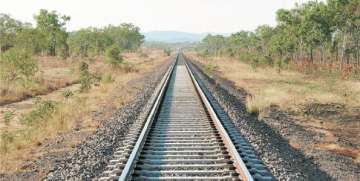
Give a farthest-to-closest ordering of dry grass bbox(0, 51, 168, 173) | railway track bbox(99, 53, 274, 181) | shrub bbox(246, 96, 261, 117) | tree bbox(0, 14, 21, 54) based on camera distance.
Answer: tree bbox(0, 14, 21, 54)
shrub bbox(246, 96, 261, 117)
dry grass bbox(0, 51, 168, 173)
railway track bbox(99, 53, 274, 181)

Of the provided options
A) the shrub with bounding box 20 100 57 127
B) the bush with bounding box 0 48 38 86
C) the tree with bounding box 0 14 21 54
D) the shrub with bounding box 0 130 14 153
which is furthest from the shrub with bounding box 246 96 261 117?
the tree with bounding box 0 14 21 54

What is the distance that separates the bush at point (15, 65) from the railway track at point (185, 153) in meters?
15.7

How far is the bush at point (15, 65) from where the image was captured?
25.3 meters

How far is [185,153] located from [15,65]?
2030cm

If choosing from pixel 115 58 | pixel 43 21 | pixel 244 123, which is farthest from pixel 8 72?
pixel 43 21

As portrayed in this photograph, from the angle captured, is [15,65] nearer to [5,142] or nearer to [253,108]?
[5,142]

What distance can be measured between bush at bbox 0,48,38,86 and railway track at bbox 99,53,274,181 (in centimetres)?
1574

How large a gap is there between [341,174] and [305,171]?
62 centimetres

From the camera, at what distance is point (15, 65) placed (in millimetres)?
25828

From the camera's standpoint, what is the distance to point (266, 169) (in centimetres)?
747

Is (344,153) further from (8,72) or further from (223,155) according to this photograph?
(8,72)

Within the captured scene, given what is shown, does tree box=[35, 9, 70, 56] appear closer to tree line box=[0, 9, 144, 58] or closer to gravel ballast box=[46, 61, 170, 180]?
tree line box=[0, 9, 144, 58]

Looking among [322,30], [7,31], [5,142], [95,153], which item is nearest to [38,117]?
[5,142]

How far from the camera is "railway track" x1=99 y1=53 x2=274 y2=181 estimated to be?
6949mm
